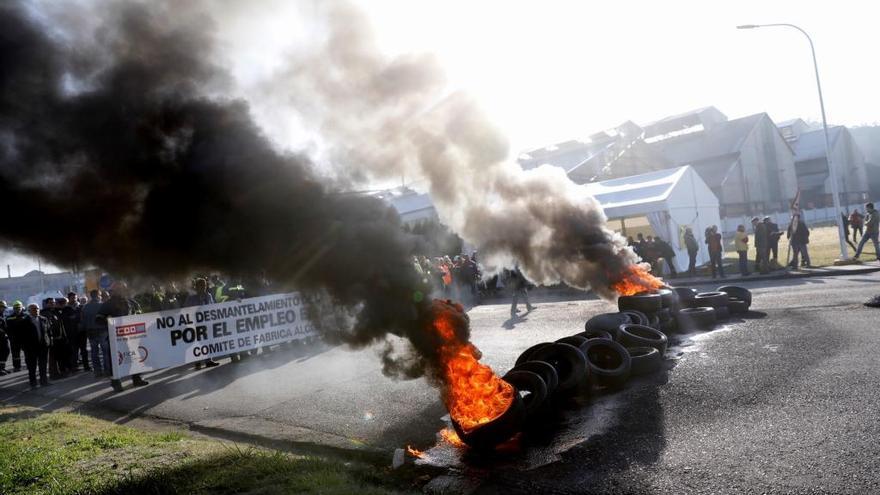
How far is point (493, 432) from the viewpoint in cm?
525

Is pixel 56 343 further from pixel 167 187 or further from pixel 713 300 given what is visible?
pixel 713 300

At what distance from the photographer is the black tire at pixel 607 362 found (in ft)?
22.6

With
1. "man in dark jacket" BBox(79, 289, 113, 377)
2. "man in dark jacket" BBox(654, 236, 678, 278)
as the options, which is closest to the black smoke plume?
"man in dark jacket" BBox(79, 289, 113, 377)

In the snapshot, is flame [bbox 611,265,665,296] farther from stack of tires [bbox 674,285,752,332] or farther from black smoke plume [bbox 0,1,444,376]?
black smoke plume [bbox 0,1,444,376]

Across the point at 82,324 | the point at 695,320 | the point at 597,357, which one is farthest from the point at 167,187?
the point at 695,320

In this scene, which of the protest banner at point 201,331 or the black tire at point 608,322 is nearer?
the black tire at point 608,322

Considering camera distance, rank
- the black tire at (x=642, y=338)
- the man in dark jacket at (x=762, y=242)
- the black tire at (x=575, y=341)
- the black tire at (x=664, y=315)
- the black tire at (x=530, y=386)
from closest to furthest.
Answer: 1. the black tire at (x=530, y=386)
2. the black tire at (x=575, y=341)
3. the black tire at (x=642, y=338)
4. the black tire at (x=664, y=315)
5. the man in dark jacket at (x=762, y=242)

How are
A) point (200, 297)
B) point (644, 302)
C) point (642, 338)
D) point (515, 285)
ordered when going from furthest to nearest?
point (515, 285)
point (200, 297)
point (644, 302)
point (642, 338)

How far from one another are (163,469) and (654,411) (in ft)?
15.5

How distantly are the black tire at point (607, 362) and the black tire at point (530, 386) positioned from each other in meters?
1.09

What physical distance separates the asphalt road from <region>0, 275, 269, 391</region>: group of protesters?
79 centimetres

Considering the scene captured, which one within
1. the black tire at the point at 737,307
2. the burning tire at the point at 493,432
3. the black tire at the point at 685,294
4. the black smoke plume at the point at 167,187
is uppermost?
the black smoke plume at the point at 167,187

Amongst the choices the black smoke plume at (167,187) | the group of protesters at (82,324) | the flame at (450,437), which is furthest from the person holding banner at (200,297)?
the flame at (450,437)

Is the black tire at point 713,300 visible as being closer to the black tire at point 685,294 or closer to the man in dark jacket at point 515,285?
the black tire at point 685,294
